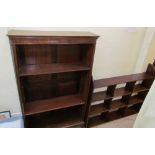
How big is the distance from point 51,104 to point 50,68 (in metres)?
0.51

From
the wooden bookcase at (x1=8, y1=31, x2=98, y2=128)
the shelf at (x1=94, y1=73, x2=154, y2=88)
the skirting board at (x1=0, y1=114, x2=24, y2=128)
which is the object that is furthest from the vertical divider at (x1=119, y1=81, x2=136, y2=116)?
the skirting board at (x1=0, y1=114, x2=24, y2=128)

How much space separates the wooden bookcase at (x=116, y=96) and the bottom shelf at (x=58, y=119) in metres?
0.18

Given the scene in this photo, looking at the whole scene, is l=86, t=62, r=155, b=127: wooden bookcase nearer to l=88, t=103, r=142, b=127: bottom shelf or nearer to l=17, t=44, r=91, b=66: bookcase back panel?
l=88, t=103, r=142, b=127: bottom shelf

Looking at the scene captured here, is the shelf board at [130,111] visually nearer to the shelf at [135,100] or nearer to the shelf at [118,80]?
the shelf at [135,100]

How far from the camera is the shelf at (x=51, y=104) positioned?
1.61 meters

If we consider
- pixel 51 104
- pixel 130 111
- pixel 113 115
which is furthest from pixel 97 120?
pixel 51 104

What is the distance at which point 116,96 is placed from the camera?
204 cm

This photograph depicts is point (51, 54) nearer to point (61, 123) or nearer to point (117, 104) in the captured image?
point (61, 123)

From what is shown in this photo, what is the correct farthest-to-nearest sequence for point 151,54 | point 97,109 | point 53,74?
1. point 151,54
2. point 97,109
3. point 53,74

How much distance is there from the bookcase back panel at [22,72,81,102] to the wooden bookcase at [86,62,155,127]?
0.29 meters

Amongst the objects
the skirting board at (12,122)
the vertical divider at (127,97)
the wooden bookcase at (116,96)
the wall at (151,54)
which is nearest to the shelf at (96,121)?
the wooden bookcase at (116,96)
